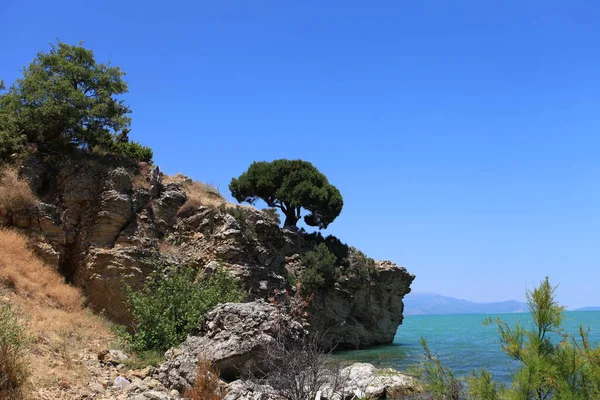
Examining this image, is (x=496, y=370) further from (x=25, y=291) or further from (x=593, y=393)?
(x=25, y=291)

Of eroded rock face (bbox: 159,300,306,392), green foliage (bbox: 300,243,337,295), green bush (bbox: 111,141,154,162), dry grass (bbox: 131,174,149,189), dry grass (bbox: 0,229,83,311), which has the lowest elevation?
eroded rock face (bbox: 159,300,306,392)

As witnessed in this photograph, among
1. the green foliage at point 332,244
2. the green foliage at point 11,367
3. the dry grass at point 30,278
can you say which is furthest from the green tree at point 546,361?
the green foliage at point 332,244

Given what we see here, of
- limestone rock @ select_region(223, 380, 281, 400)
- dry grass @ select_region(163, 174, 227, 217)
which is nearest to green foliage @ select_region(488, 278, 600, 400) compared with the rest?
limestone rock @ select_region(223, 380, 281, 400)

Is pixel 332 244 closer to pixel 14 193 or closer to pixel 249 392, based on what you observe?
pixel 14 193

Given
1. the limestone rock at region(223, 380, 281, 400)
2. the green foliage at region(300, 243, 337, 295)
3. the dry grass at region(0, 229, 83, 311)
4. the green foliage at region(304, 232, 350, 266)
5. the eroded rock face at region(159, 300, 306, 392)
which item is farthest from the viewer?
the green foliage at region(304, 232, 350, 266)

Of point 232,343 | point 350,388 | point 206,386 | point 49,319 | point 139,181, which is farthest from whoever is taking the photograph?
point 139,181

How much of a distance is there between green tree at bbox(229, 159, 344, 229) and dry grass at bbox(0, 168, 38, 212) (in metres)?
20.4

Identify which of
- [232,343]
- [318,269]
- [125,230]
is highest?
A: [125,230]

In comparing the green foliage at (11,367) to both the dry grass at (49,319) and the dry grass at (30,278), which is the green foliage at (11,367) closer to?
the dry grass at (49,319)

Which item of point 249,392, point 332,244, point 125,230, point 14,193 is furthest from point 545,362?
point 332,244

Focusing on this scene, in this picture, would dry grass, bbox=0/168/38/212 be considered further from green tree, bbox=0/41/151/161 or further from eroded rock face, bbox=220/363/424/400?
eroded rock face, bbox=220/363/424/400

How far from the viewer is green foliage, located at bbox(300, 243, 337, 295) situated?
2984 centimetres

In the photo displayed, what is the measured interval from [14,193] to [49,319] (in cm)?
671

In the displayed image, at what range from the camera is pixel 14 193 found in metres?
18.3
